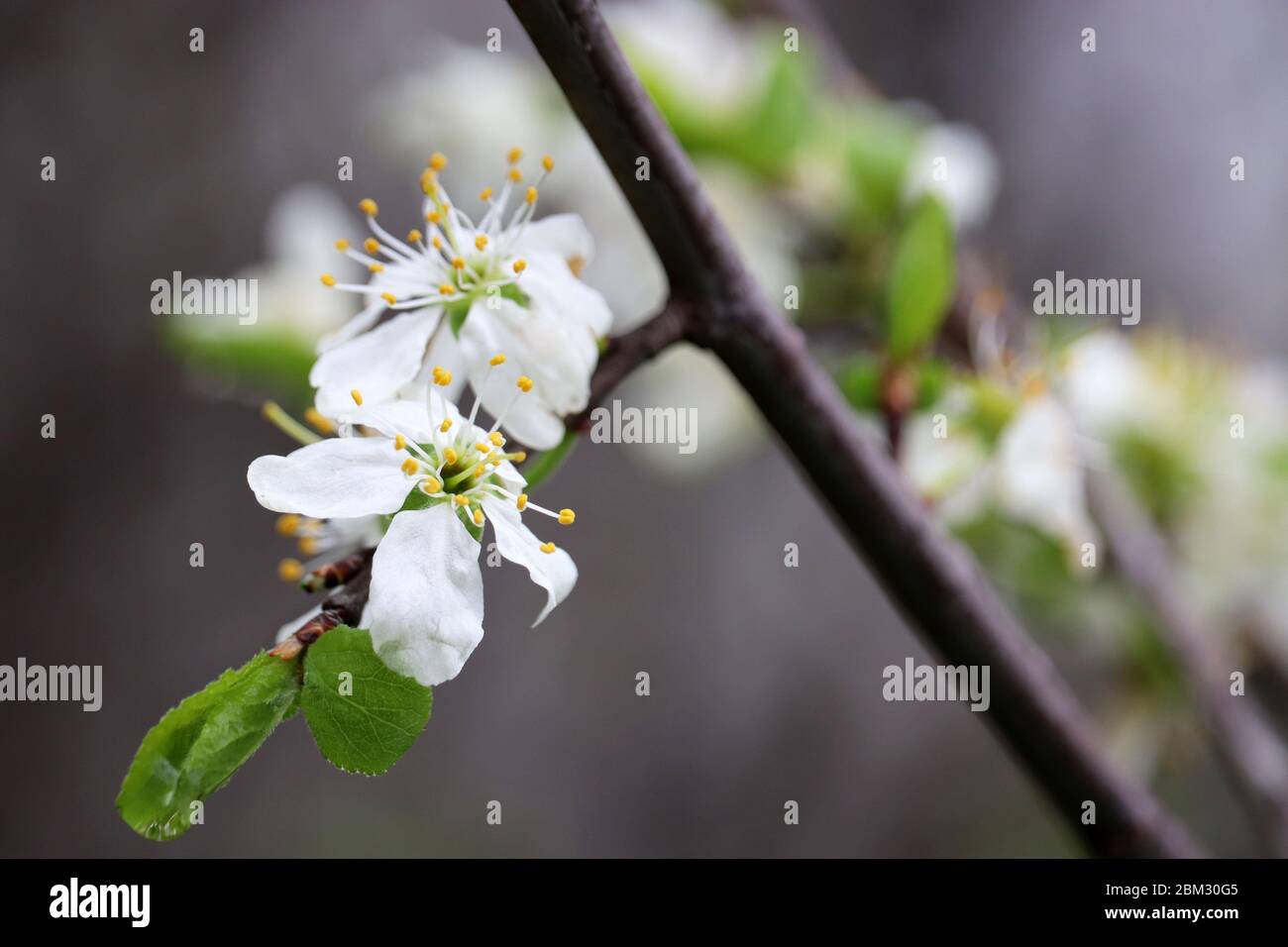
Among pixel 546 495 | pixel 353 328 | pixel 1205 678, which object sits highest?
pixel 546 495

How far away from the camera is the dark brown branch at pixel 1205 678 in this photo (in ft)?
2.15

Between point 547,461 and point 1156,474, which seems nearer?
point 547,461

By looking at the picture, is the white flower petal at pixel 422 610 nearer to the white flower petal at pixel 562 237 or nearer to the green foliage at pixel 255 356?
the white flower petal at pixel 562 237

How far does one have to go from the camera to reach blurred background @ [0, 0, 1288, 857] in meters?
1.49

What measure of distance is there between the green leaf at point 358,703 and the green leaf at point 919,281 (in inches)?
10.5

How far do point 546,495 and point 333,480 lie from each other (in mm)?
1236

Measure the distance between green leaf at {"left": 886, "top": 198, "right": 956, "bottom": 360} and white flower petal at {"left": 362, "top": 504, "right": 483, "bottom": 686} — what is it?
25 cm

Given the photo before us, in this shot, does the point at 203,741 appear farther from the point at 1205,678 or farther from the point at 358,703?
the point at 1205,678

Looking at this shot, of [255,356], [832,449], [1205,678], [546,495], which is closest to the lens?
[832,449]

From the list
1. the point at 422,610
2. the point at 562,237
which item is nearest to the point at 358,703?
the point at 422,610

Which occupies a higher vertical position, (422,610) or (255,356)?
(255,356)

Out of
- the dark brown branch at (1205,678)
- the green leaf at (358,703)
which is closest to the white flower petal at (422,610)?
the green leaf at (358,703)

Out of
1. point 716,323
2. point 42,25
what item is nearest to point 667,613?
point 42,25

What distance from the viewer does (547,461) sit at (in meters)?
0.32
